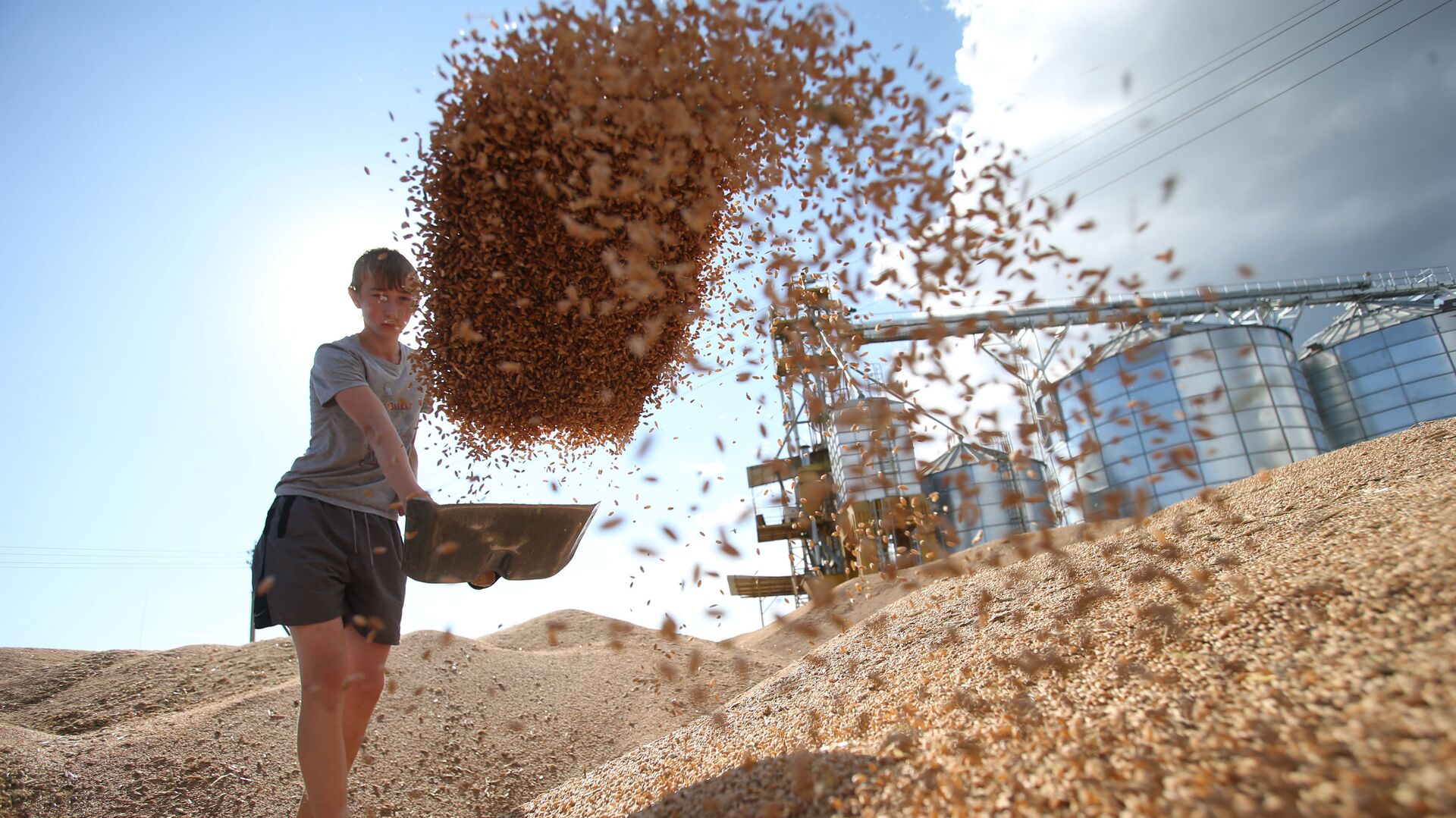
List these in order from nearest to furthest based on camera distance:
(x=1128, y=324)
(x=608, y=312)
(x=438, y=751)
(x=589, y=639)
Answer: (x=608, y=312)
(x=1128, y=324)
(x=438, y=751)
(x=589, y=639)

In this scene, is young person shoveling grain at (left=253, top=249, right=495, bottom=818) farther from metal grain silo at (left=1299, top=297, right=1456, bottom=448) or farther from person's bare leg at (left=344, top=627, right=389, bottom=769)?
metal grain silo at (left=1299, top=297, right=1456, bottom=448)

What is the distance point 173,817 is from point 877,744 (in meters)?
3.28

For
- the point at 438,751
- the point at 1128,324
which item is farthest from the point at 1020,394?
the point at 438,751

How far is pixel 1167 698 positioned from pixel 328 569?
2206 millimetres

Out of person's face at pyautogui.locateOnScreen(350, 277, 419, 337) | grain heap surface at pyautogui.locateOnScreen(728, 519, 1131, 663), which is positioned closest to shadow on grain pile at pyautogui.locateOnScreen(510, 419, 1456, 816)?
grain heap surface at pyautogui.locateOnScreen(728, 519, 1131, 663)

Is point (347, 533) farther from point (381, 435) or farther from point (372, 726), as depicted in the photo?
point (372, 726)

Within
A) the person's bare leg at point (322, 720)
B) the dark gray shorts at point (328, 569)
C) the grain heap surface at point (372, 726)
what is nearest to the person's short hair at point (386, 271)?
the dark gray shorts at point (328, 569)

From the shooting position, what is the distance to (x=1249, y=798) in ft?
4.22

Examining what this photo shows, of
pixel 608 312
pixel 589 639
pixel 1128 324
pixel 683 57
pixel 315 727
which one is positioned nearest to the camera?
pixel 315 727

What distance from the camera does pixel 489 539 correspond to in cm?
229

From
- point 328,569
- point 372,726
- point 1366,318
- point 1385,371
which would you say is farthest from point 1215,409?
point 328,569

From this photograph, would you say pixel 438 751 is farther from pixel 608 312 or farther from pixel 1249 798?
pixel 1249 798

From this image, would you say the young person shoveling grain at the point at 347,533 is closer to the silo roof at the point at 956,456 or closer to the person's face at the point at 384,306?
the person's face at the point at 384,306

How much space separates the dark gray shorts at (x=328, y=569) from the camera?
82.9 inches
